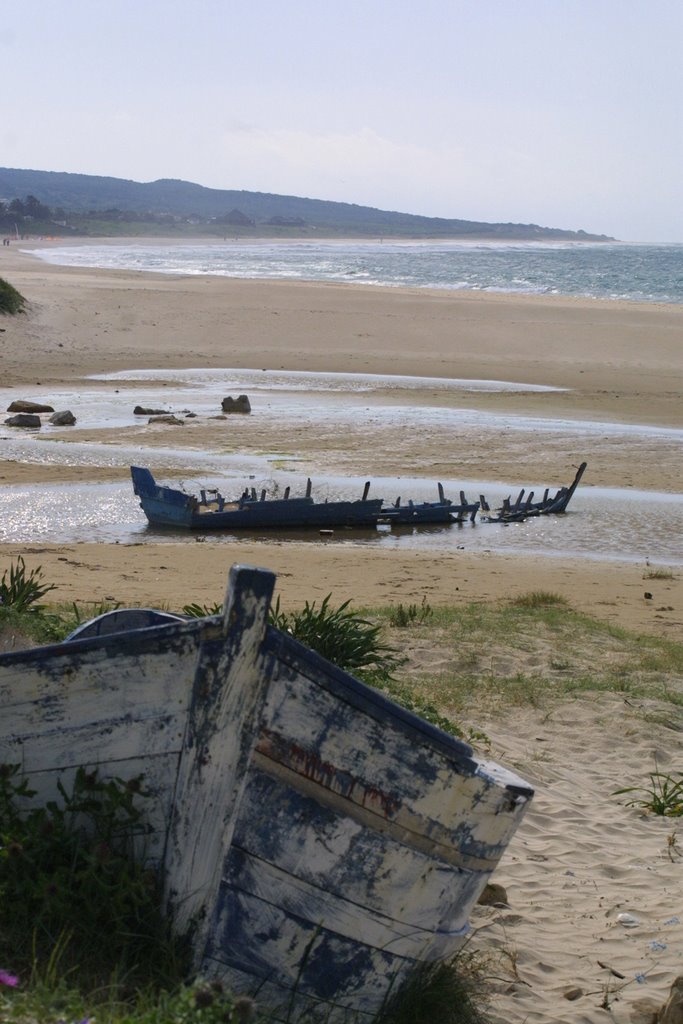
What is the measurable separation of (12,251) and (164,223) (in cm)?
9034

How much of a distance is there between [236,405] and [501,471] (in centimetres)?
608

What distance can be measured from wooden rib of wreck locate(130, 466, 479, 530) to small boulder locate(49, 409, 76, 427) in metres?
6.42

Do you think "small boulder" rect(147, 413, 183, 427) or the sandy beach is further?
"small boulder" rect(147, 413, 183, 427)

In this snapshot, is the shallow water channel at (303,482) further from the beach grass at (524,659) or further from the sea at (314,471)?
the beach grass at (524,659)

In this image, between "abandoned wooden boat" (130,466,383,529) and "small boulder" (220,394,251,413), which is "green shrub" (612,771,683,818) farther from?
"small boulder" (220,394,251,413)

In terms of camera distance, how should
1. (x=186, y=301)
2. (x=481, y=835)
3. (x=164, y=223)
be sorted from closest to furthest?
(x=481, y=835), (x=186, y=301), (x=164, y=223)

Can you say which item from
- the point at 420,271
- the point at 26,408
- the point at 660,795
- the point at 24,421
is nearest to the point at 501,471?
the point at 24,421

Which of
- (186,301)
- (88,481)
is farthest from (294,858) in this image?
(186,301)

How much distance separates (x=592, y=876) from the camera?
5.71 meters

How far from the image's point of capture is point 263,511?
15008 millimetres

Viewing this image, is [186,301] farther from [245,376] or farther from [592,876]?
[592,876]

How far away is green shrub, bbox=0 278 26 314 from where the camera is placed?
110ft

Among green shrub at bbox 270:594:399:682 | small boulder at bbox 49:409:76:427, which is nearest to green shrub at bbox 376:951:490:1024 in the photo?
green shrub at bbox 270:594:399:682

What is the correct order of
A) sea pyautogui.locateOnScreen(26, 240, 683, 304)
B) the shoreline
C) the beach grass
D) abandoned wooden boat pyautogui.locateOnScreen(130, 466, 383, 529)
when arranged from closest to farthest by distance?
1. the beach grass
2. the shoreline
3. abandoned wooden boat pyautogui.locateOnScreen(130, 466, 383, 529)
4. sea pyautogui.locateOnScreen(26, 240, 683, 304)
